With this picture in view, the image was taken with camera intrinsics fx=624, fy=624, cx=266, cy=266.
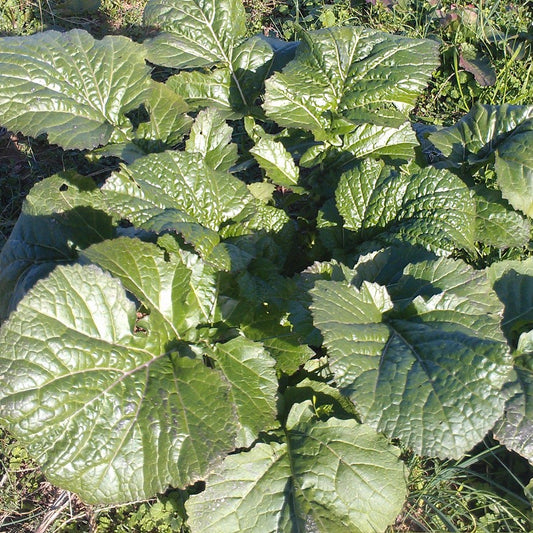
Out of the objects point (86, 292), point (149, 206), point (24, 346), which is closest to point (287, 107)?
point (149, 206)

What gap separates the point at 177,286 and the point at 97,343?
1.25 feet

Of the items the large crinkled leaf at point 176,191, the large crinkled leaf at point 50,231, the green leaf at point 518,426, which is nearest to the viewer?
the green leaf at point 518,426

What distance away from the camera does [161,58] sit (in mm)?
3141

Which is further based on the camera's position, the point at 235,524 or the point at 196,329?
the point at 196,329

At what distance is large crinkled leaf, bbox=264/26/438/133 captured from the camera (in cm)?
293

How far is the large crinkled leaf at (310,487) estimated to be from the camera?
2209mm

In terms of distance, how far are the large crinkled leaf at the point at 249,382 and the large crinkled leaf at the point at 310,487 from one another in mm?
144

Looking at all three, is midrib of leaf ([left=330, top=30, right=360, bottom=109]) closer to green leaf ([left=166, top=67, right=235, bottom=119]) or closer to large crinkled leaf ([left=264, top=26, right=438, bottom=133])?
large crinkled leaf ([left=264, top=26, right=438, bottom=133])

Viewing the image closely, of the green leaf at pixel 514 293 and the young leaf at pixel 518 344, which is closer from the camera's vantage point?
the young leaf at pixel 518 344

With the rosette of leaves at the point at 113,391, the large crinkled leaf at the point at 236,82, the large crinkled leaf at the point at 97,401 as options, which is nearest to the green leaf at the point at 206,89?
the large crinkled leaf at the point at 236,82

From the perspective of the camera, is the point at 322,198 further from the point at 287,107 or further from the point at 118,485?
the point at 118,485

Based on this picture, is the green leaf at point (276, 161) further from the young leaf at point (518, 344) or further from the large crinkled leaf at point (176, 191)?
the young leaf at point (518, 344)

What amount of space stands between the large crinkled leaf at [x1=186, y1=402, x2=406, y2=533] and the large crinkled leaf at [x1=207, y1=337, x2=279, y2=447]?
0.47 ft

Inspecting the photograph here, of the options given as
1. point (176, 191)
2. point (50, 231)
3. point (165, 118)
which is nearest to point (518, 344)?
point (176, 191)
